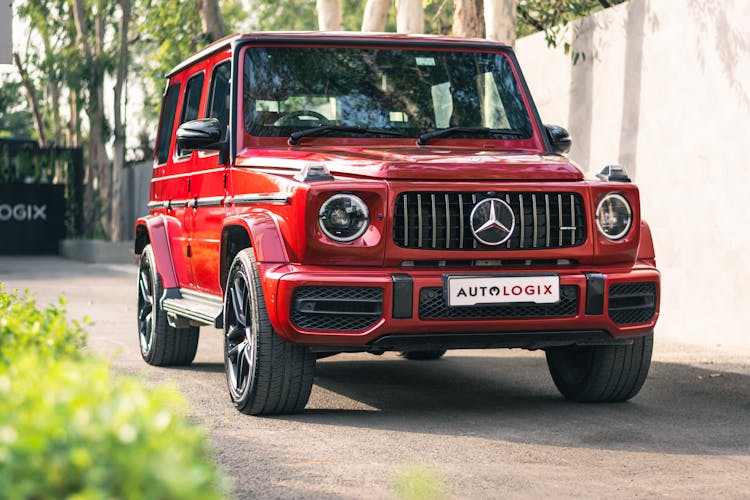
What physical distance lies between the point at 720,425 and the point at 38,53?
3214cm

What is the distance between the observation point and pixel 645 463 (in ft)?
19.1

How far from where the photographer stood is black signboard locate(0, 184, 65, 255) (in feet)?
106

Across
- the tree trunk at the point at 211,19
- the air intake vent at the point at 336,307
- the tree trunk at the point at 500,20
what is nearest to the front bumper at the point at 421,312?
the air intake vent at the point at 336,307

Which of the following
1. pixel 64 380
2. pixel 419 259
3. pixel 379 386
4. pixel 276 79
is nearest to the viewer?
pixel 64 380

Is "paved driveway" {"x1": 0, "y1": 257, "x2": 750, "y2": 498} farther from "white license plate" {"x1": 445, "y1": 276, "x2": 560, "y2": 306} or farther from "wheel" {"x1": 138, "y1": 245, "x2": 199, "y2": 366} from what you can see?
"white license plate" {"x1": 445, "y1": 276, "x2": 560, "y2": 306}

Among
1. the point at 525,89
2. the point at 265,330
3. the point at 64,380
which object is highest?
the point at 525,89

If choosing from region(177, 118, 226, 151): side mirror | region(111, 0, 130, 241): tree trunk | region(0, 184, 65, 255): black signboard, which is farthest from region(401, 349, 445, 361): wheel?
region(0, 184, 65, 255): black signboard

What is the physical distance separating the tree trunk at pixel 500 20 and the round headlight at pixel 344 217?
7818 mm

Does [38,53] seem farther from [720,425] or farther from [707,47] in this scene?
[720,425]

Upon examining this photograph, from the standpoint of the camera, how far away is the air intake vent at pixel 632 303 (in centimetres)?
684

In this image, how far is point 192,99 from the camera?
9.03m

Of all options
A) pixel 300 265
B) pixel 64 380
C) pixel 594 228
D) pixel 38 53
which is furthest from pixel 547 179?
pixel 38 53

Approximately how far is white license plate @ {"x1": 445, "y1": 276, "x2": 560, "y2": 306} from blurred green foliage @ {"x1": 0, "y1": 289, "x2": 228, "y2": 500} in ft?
13.3

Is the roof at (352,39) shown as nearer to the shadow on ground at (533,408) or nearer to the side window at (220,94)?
the side window at (220,94)
